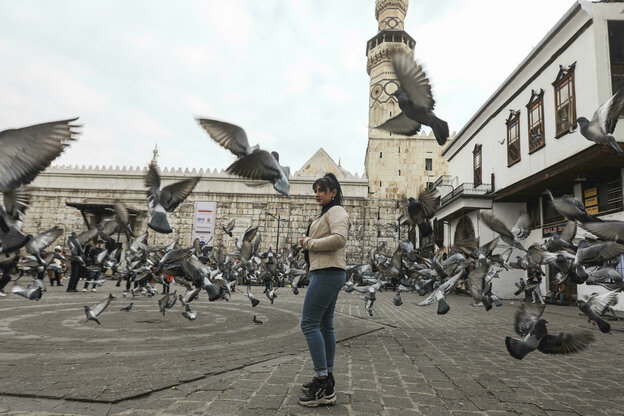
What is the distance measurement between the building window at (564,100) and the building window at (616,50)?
4.16 ft

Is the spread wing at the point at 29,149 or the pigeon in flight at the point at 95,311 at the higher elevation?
the spread wing at the point at 29,149

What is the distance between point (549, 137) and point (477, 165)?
761cm

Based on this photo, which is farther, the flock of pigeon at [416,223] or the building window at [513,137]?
the building window at [513,137]

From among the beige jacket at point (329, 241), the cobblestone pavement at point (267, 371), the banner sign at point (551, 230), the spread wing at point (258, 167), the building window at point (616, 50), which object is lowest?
the cobblestone pavement at point (267, 371)

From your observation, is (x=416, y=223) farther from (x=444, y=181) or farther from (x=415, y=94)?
(x=444, y=181)

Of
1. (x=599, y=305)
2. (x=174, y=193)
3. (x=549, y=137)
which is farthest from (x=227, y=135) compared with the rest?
(x=549, y=137)

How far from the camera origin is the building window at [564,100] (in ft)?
43.8

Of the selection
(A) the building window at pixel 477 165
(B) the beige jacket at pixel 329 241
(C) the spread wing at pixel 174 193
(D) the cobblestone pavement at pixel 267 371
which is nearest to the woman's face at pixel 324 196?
(B) the beige jacket at pixel 329 241

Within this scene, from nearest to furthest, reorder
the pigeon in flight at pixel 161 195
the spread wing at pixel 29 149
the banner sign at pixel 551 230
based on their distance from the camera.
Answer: the spread wing at pixel 29 149, the pigeon in flight at pixel 161 195, the banner sign at pixel 551 230

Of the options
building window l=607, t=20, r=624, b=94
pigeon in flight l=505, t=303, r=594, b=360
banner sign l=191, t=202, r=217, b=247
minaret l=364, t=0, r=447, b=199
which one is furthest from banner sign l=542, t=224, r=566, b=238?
banner sign l=191, t=202, r=217, b=247

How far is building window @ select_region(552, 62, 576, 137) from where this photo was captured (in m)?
13.4

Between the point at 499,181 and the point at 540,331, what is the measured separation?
17652 mm

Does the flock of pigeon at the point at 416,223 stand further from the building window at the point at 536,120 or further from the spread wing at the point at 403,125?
the building window at the point at 536,120

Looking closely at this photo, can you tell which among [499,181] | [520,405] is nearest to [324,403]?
[520,405]
